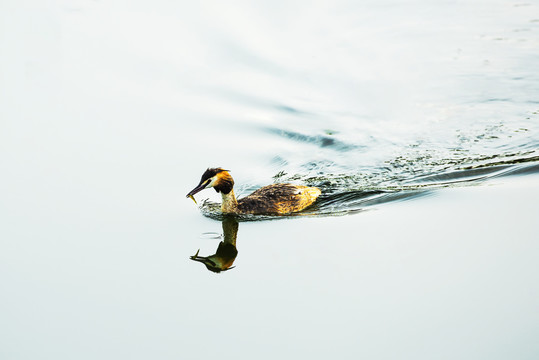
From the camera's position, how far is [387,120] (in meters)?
13.2

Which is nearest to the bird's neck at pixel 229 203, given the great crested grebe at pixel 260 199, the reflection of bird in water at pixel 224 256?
the great crested grebe at pixel 260 199

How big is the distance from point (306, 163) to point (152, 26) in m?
6.92

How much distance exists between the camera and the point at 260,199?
1008 cm

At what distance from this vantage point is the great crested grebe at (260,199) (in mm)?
9797

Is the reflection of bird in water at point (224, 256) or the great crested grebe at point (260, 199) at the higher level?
the great crested grebe at point (260, 199)

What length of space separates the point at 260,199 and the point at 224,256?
153 centimetres

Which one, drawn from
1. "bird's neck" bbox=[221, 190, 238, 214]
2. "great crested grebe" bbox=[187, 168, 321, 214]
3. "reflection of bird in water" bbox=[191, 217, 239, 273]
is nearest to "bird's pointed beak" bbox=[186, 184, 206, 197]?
"great crested grebe" bbox=[187, 168, 321, 214]

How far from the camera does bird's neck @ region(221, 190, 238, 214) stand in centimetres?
998

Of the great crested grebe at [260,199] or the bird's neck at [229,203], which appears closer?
the great crested grebe at [260,199]

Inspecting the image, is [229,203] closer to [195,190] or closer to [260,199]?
[260,199]

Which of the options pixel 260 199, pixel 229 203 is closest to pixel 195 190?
pixel 229 203

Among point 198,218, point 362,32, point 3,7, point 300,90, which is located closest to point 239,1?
point 362,32

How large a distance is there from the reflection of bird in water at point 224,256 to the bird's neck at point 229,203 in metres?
0.38

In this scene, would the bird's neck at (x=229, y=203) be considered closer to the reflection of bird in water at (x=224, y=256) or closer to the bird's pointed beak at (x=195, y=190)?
the reflection of bird in water at (x=224, y=256)
